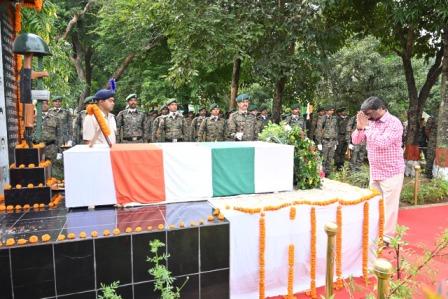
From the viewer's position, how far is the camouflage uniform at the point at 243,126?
27.4ft

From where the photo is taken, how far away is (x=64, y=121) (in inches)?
321

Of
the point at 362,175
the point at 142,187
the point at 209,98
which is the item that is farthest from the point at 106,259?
the point at 209,98

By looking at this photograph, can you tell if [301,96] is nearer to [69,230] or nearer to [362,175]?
[362,175]

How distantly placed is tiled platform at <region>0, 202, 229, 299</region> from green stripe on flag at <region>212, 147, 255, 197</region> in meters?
0.61

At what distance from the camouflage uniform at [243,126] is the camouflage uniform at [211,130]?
10.9 inches

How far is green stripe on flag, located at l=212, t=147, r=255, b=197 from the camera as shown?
13.1 ft

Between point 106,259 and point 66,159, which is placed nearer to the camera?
point 106,259

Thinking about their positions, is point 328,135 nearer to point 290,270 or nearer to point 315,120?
point 315,120

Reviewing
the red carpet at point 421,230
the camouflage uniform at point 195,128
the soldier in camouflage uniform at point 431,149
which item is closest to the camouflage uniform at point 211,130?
the camouflage uniform at point 195,128

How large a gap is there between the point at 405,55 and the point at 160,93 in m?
7.25

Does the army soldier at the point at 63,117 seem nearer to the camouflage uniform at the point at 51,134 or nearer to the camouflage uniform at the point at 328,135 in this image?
the camouflage uniform at the point at 51,134

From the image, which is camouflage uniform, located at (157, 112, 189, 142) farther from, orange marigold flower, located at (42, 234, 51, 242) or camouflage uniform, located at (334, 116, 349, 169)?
orange marigold flower, located at (42, 234, 51, 242)

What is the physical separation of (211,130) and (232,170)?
4.64 meters

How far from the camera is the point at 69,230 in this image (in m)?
2.98
